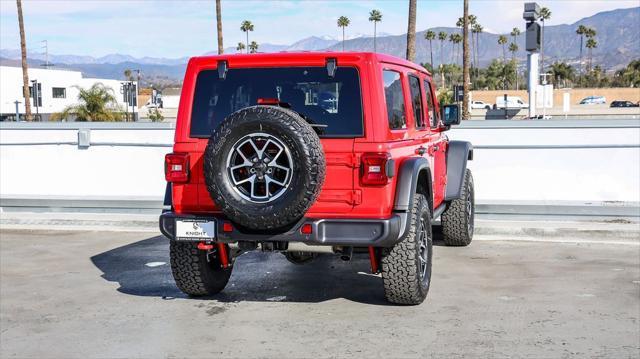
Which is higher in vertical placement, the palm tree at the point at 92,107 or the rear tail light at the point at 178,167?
the palm tree at the point at 92,107

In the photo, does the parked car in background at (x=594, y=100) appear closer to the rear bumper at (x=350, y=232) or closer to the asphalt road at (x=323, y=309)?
the asphalt road at (x=323, y=309)

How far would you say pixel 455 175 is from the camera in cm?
891

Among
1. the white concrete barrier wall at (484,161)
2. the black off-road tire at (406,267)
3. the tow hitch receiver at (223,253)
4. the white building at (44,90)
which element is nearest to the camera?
the black off-road tire at (406,267)

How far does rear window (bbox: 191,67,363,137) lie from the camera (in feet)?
20.2

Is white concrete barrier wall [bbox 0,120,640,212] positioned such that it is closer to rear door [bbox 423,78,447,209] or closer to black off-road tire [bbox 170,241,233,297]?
rear door [bbox 423,78,447,209]

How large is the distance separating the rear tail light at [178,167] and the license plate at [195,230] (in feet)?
1.09

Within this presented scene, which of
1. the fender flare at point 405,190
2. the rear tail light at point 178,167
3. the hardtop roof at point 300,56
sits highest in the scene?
the hardtop roof at point 300,56

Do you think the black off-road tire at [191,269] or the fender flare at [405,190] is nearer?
the fender flare at [405,190]

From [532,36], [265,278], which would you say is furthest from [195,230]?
[532,36]

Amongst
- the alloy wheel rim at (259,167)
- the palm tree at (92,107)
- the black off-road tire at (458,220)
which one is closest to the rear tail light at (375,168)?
the alloy wheel rim at (259,167)

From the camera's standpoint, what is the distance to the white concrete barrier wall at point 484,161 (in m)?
11.9

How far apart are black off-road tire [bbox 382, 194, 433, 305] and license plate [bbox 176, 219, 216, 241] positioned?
4.55 feet

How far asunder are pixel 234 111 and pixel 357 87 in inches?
40.2

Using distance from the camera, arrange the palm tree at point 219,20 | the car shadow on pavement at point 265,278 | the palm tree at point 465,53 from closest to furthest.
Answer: the car shadow on pavement at point 265,278, the palm tree at point 219,20, the palm tree at point 465,53
